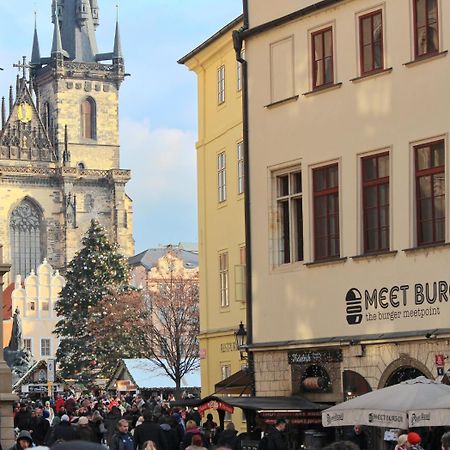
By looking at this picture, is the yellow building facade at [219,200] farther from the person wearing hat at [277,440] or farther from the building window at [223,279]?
the person wearing hat at [277,440]

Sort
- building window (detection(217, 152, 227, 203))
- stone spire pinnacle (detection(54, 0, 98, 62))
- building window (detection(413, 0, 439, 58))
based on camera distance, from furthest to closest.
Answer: stone spire pinnacle (detection(54, 0, 98, 62)), building window (detection(217, 152, 227, 203)), building window (detection(413, 0, 439, 58))

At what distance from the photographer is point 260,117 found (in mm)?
30703

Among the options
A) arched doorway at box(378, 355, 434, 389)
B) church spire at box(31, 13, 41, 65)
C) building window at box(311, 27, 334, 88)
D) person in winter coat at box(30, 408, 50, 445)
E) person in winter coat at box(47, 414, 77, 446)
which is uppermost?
church spire at box(31, 13, 41, 65)

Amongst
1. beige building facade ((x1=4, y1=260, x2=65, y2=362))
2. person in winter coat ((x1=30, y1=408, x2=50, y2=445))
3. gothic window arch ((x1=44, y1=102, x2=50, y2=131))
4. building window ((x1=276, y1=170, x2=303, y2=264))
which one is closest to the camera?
building window ((x1=276, y1=170, x2=303, y2=264))

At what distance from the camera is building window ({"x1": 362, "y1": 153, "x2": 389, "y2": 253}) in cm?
2734

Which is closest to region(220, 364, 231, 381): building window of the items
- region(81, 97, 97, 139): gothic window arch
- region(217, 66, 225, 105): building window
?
region(217, 66, 225, 105): building window

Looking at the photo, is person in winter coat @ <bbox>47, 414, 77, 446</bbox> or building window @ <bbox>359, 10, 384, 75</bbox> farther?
building window @ <bbox>359, 10, 384, 75</bbox>

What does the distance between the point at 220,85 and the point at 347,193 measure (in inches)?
542

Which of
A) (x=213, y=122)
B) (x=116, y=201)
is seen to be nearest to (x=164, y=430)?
(x=213, y=122)

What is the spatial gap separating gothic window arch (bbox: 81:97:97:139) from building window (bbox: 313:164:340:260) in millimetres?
123244

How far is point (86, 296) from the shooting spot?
9888cm

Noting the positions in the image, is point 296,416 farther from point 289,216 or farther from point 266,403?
point 289,216

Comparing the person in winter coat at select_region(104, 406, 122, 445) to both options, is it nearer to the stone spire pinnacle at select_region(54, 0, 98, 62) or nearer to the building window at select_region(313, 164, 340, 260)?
the building window at select_region(313, 164, 340, 260)

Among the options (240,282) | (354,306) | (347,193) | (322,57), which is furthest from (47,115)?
(354,306)
